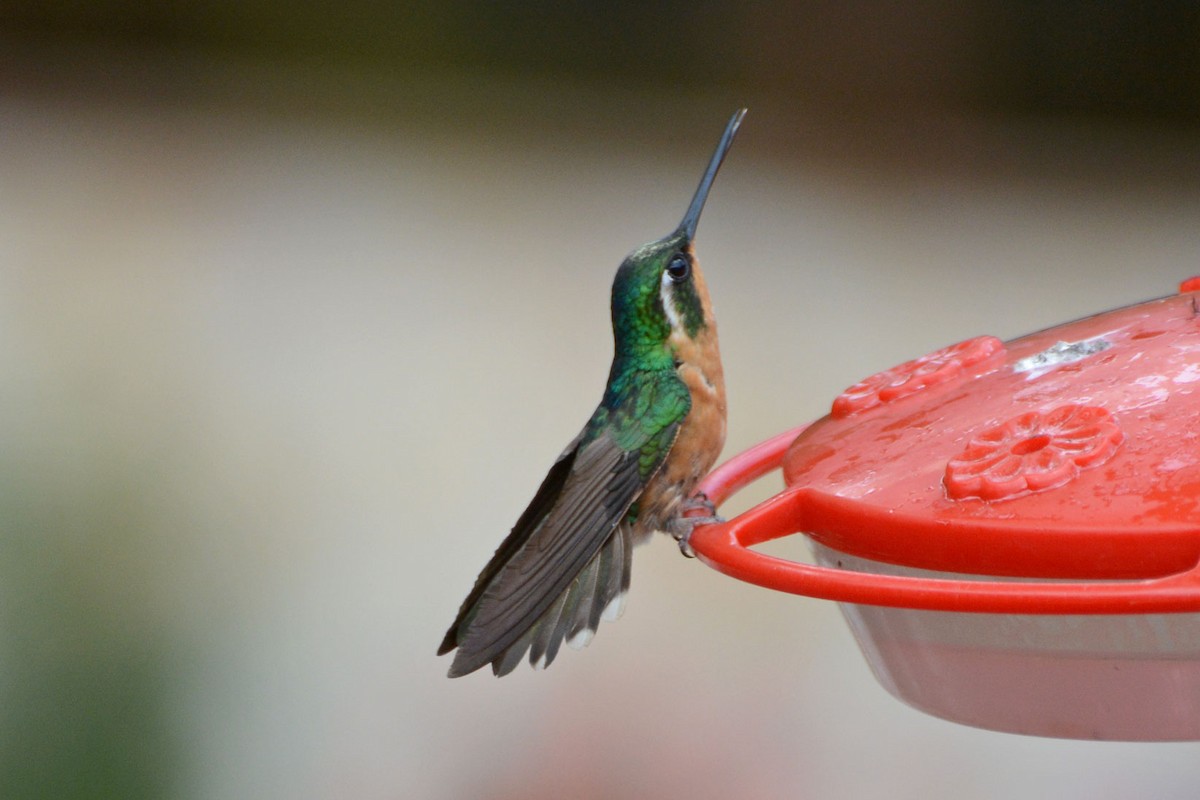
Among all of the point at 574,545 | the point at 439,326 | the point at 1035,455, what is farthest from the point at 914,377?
the point at 439,326

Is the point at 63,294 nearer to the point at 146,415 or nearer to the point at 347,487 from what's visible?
the point at 146,415

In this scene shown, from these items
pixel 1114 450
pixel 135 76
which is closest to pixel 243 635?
pixel 135 76

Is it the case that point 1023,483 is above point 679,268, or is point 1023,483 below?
below

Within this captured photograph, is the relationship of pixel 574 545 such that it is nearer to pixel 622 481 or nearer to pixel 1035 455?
pixel 622 481

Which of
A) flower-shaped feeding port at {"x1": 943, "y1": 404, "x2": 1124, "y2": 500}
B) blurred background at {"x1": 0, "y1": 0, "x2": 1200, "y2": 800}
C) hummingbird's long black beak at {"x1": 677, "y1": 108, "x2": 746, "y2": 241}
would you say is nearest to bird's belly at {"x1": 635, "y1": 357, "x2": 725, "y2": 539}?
hummingbird's long black beak at {"x1": 677, "y1": 108, "x2": 746, "y2": 241}

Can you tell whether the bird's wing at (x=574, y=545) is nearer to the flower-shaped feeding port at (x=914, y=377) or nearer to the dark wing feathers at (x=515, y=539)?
the dark wing feathers at (x=515, y=539)

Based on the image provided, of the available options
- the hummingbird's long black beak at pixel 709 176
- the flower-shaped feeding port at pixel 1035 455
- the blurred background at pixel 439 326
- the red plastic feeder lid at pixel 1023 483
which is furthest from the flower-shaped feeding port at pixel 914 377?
the blurred background at pixel 439 326

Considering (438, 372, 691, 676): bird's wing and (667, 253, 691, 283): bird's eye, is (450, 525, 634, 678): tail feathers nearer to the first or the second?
(438, 372, 691, 676): bird's wing
